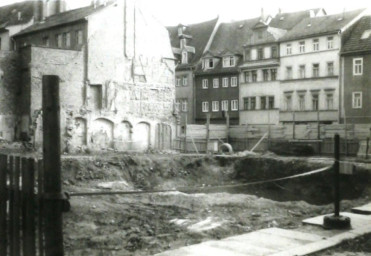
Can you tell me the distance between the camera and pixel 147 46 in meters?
41.6

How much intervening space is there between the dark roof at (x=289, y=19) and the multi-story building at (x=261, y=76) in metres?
0.37

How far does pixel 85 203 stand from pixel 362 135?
22404 mm

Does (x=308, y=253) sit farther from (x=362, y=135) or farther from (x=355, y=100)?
(x=355, y=100)

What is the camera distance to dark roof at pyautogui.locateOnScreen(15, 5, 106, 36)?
39.4 meters

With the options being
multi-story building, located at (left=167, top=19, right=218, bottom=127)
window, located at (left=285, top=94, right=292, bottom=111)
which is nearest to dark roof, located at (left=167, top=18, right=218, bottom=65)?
multi-story building, located at (left=167, top=19, right=218, bottom=127)

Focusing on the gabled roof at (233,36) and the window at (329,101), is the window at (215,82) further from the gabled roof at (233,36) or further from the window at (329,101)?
the window at (329,101)

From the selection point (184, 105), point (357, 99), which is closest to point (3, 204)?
point (357, 99)

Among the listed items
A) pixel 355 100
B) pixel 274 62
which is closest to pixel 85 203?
pixel 355 100

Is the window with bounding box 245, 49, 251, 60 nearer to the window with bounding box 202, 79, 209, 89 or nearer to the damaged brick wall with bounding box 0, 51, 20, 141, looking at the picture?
the window with bounding box 202, 79, 209, 89

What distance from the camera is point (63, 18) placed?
43.1 m

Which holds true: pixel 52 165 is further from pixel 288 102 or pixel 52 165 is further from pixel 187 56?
pixel 187 56

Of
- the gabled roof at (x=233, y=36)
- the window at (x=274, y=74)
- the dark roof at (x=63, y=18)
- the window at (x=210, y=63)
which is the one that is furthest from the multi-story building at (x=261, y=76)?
the dark roof at (x=63, y=18)

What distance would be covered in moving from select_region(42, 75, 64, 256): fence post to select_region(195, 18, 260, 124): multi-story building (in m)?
46.4

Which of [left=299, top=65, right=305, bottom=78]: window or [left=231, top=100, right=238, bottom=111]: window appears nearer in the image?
[left=299, top=65, right=305, bottom=78]: window
